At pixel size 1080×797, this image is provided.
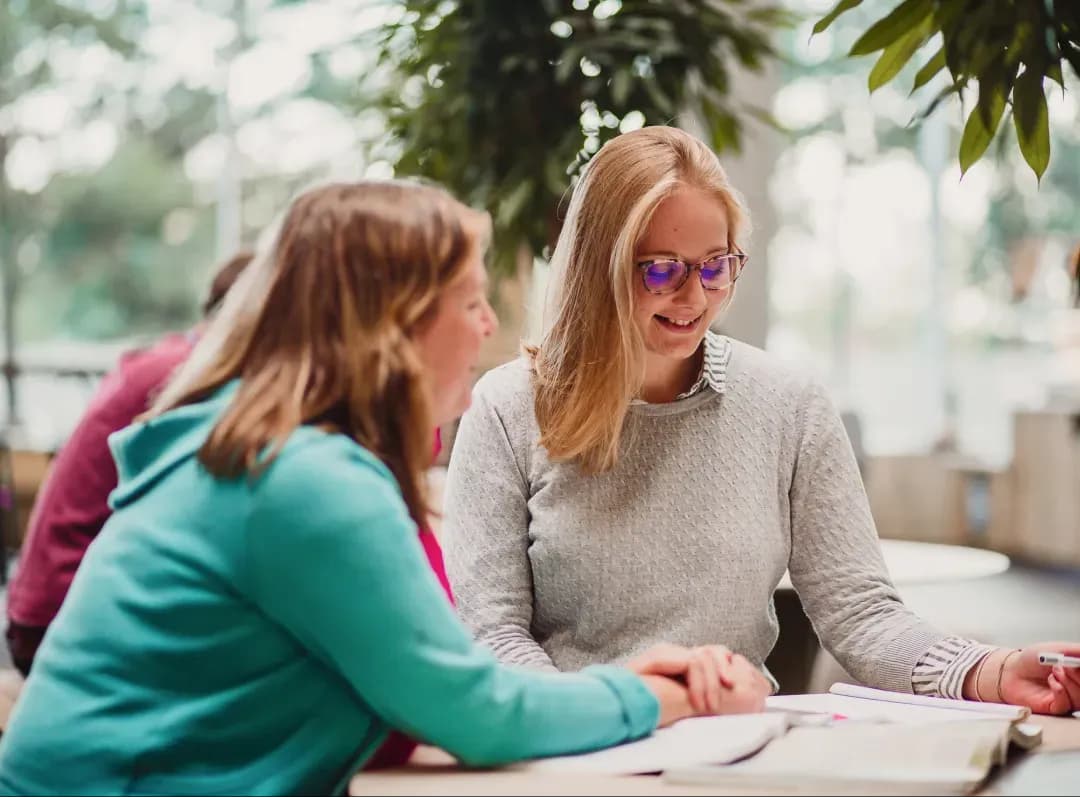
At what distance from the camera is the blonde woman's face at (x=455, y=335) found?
125cm

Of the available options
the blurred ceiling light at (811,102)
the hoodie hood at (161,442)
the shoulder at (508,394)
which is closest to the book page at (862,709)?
the shoulder at (508,394)

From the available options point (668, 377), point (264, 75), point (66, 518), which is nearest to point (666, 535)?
point (668, 377)

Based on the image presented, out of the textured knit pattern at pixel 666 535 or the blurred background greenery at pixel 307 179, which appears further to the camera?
the blurred background greenery at pixel 307 179

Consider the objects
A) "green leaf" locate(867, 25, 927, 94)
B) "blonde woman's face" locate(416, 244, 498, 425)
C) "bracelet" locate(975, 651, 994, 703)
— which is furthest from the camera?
"green leaf" locate(867, 25, 927, 94)

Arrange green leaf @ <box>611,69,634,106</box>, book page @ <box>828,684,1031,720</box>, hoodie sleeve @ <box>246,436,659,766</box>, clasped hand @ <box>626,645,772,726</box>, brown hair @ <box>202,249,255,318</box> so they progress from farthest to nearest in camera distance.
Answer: green leaf @ <box>611,69,634,106</box>
brown hair @ <box>202,249,255,318</box>
book page @ <box>828,684,1031,720</box>
clasped hand @ <box>626,645,772,726</box>
hoodie sleeve @ <box>246,436,659,766</box>

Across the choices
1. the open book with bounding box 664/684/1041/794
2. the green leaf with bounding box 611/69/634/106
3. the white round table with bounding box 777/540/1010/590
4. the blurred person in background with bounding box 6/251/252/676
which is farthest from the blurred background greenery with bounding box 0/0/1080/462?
the open book with bounding box 664/684/1041/794

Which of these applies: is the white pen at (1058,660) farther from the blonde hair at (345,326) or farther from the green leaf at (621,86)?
the green leaf at (621,86)

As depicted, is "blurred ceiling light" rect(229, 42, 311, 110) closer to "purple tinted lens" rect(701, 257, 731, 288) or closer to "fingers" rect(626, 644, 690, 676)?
"purple tinted lens" rect(701, 257, 731, 288)

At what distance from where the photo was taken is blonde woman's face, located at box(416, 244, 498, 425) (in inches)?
49.1

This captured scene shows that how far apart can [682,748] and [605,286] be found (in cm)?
74

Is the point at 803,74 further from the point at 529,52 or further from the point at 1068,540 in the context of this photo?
the point at 529,52

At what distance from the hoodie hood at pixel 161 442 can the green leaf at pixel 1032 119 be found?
1009mm

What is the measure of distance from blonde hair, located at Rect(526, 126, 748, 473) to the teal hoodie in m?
0.69

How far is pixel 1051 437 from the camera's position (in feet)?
27.0
